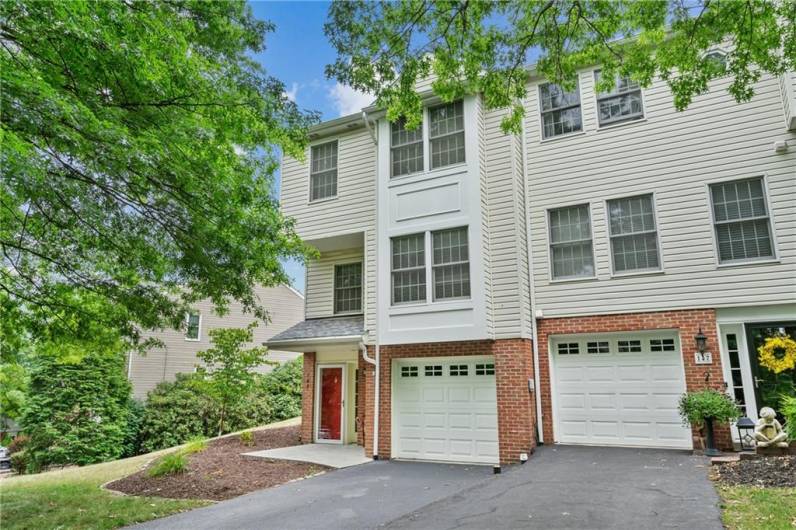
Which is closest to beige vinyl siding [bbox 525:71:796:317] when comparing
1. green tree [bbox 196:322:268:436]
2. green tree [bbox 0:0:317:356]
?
green tree [bbox 0:0:317:356]

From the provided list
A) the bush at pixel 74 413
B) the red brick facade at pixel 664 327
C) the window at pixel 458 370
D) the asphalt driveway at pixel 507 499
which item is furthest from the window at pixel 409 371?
the bush at pixel 74 413

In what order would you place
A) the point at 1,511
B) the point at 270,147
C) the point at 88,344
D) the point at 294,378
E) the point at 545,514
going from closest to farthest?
1. the point at 545,514
2. the point at 1,511
3. the point at 270,147
4. the point at 88,344
5. the point at 294,378

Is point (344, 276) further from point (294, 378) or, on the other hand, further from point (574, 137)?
point (294, 378)

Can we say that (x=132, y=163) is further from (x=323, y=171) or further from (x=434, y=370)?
(x=323, y=171)

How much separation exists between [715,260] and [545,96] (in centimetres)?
516

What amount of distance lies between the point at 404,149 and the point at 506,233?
3.29 metres

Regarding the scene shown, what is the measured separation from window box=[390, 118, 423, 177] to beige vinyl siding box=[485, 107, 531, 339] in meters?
1.60

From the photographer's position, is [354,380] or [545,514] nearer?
[545,514]

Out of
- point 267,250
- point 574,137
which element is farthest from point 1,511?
point 574,137

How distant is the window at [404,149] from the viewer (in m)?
12.1

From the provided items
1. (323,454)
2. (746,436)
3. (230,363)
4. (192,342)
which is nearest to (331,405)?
(323,454)

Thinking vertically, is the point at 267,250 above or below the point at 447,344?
above

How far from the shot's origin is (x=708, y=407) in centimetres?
873

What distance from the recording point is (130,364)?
20.9 m
